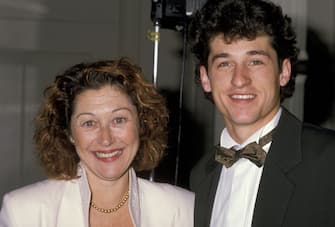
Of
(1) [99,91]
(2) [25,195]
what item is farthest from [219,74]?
(2) [25,195]

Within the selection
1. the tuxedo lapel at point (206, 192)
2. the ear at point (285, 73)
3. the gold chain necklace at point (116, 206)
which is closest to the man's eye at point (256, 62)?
the ear at point (285, 73)

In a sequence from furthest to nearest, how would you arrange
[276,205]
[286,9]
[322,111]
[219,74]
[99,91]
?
[322,111] → [286,9] → [99,91] → [219,74] → [276,205]

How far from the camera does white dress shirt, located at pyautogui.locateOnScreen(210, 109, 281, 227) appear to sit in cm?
186

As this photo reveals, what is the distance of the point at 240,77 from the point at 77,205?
0.63m

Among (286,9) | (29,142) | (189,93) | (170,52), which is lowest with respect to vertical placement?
(29,142)

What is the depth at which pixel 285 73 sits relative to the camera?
1929 mm

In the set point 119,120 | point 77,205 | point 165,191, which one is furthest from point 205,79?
point 77,205

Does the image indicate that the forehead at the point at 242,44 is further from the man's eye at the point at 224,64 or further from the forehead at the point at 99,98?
the forehead at the point at 99,98

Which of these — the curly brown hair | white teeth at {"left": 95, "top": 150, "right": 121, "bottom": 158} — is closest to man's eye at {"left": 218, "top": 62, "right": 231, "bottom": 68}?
the curly brown hair

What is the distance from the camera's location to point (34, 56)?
10.8 feet

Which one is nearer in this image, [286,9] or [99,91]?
[99,91]

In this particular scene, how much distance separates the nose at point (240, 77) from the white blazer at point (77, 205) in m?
0.51

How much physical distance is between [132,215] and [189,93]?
4.64ft

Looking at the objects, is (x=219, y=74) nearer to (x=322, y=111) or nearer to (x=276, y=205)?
(x=276, y=205)
